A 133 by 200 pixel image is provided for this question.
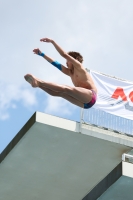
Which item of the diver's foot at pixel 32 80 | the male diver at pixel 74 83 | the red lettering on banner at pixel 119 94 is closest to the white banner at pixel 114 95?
the red lettering on banner at pixel 119 94

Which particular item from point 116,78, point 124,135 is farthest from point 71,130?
point 116,78

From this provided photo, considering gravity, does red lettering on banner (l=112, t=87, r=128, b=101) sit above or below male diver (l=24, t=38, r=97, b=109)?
below

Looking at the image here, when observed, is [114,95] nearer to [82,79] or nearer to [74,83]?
[74,83]

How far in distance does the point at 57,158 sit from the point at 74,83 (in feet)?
14.2

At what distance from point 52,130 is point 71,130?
20.7 inches

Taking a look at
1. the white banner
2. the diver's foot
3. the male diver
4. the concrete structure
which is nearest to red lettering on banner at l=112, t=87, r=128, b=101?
the white banner

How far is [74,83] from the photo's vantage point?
44.3 ft

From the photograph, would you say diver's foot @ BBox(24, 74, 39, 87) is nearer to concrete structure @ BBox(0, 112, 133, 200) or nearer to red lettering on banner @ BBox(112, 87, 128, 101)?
concrete structure @ BBox(0, 112, 133, 200)

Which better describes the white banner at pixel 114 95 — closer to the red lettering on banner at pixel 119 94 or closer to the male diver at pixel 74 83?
the red lettering on banner at pixel 119 94

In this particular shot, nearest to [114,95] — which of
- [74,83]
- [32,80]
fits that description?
[74,83]

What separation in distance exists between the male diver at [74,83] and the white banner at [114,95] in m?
4.74

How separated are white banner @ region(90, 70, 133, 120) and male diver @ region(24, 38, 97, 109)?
15.6 feet

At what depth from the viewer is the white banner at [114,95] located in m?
18.3

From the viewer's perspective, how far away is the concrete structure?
16.6m
